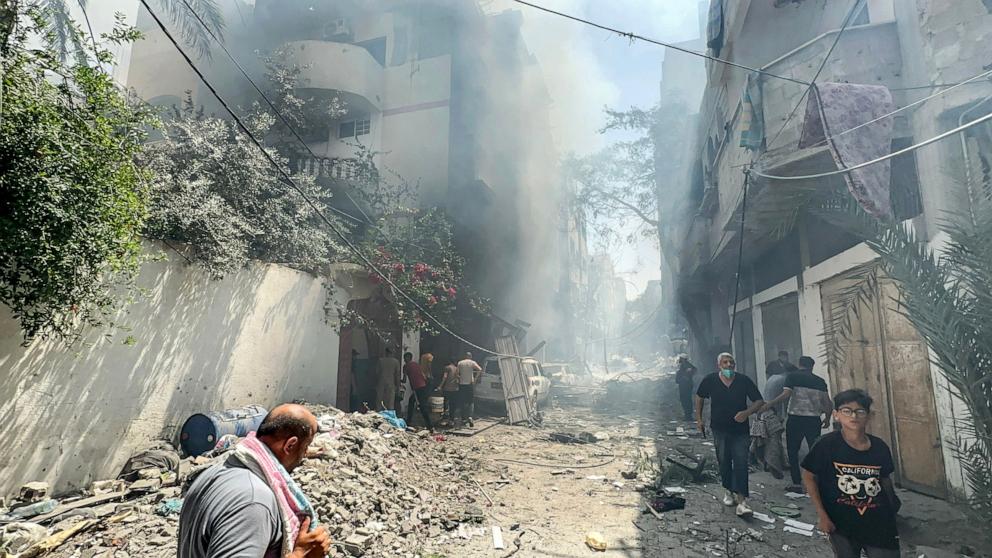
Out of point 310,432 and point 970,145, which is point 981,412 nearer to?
point 970,145

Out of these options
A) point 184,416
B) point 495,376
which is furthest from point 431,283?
point 184,416

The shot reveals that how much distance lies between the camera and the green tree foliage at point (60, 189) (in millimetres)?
3682

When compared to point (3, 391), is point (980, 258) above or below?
above

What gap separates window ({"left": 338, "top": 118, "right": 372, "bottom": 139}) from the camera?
17859mm

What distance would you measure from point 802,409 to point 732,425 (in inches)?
64.4

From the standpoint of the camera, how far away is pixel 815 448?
10.7 feet

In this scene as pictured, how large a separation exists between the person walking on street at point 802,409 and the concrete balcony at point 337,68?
1576 centimetres

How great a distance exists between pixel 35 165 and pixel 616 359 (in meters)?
51.4

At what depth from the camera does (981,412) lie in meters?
3.20

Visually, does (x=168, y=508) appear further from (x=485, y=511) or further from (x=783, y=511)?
(x=783, y=511)

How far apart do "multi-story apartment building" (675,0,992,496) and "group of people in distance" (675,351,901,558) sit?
84 cm

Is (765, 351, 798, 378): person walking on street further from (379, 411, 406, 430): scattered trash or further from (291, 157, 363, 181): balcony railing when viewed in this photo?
(291, 157, 363, 181): balcony railing

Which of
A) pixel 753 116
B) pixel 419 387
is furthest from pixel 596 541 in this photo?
pixel 753 116

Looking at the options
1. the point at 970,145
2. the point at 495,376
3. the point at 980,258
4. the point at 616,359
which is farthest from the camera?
the point at 616,359
